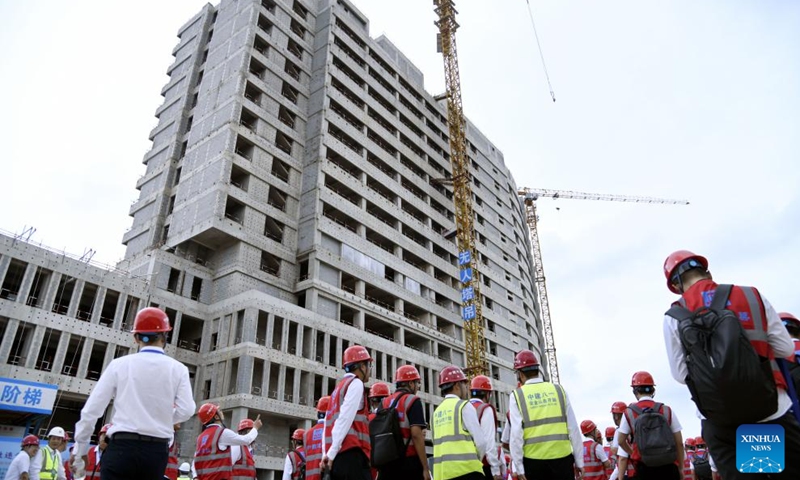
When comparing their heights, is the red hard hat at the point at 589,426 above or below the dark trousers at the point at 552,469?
above

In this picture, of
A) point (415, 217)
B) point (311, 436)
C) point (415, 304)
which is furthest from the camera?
point (415, 217)

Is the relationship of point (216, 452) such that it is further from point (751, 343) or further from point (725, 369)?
point (751, 343)

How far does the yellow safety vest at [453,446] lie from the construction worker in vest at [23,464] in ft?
27.4

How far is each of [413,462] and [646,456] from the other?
9.13 ft

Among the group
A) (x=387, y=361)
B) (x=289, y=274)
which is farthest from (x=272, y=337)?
(x=387, y=361)

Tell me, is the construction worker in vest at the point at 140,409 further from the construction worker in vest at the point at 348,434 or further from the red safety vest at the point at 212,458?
the red safety vest at the point at 212,458

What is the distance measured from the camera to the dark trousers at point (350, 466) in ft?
19.0

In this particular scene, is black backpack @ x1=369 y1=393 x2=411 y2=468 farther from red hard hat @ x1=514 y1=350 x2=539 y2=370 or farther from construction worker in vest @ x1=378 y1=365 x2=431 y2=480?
red hard hat @ x1=514 y1=350 x2=539 y2=370

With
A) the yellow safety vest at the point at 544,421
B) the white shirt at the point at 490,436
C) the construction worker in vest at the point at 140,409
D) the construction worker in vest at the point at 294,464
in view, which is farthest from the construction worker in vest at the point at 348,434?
the construction worker in vest at the point at 294,464

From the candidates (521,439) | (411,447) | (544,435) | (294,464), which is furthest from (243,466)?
(544,435)

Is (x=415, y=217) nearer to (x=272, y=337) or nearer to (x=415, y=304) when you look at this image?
(x=415, y=304)

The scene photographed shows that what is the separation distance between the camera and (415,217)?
2341 inches

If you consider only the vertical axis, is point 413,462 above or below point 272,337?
below

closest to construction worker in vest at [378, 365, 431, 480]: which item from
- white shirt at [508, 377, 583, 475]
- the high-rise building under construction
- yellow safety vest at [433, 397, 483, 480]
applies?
yellow safety vest at [433, 397, 483, 480]
